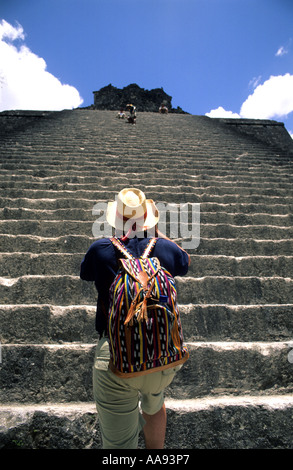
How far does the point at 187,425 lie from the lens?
1.51 m

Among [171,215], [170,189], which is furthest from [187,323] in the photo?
[170,189]

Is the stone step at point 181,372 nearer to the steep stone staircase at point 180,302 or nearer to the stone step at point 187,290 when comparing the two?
the steep stone staircase at point 180,302

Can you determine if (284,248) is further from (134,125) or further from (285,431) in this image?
(134,125)

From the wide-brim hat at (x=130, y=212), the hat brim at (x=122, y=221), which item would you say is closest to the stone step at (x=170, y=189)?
the hat brim at (x=122, y=221)

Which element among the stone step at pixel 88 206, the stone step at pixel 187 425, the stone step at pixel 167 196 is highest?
the stone step at pixel 167 196

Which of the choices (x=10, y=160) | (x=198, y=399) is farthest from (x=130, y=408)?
(x=10, y=160)

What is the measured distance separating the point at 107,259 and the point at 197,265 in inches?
62.4

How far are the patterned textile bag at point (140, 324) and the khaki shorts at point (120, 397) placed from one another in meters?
0.08

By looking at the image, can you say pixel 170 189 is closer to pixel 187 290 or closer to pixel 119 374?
pixel 187 290

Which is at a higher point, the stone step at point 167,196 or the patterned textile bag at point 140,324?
the stone step at point 167,196

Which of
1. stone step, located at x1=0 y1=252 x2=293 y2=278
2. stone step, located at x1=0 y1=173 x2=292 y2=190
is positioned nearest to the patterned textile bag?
stone step, located at x1=0 y1=252 x2=293 y2=278

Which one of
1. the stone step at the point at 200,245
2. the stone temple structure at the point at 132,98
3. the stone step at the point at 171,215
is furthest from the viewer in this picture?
the stone temple structure at the point at 132,98

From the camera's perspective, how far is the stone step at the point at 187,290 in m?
2.26

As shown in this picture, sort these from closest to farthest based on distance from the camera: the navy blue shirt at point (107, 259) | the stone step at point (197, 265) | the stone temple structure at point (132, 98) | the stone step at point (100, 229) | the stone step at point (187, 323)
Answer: the navy blue shirt at point (107, 259) < the stone step at point (187, 323) < the stone step at point (197, 265) < the stone step at point (100, 229) < the stone temple structure at point (132, 98)
